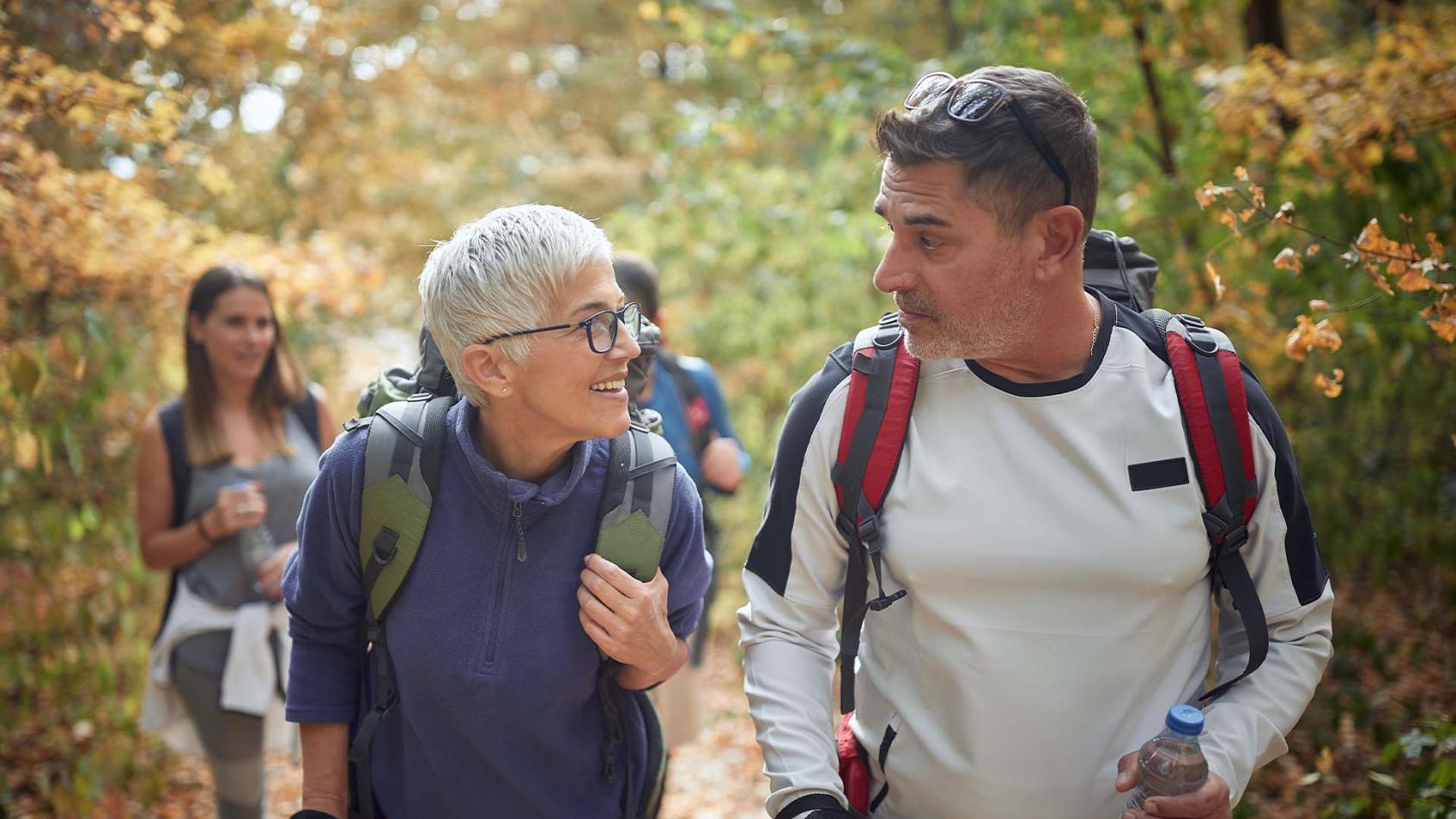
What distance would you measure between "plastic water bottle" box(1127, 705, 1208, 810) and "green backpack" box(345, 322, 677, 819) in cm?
95

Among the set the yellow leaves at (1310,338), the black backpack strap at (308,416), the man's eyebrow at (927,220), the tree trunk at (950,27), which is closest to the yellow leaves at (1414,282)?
the yellow leaves at (1310,338)

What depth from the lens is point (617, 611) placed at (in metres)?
2.02

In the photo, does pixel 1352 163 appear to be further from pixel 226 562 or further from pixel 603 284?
pixel 226 562

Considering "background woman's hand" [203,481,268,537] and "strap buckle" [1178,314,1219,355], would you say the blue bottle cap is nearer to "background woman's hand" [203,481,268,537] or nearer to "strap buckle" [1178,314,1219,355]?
"strap buckle" [1178,314,1219,355]

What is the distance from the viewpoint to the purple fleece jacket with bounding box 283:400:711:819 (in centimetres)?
204

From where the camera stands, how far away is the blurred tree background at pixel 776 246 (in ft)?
12.1

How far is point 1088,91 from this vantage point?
16.9ft

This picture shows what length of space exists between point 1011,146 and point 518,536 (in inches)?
45.9

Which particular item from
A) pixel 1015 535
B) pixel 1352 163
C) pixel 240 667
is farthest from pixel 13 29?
pixel 1352 163

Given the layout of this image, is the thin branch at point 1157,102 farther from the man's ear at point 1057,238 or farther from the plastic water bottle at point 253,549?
the plastic water bottle at point 253,549

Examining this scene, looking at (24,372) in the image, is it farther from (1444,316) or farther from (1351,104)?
(1351,104)

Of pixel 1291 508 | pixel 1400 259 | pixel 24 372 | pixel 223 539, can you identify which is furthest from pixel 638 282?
pixel 1291 508

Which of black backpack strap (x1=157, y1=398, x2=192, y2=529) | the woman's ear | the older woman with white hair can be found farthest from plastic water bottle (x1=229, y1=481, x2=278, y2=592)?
the older woman with white hair

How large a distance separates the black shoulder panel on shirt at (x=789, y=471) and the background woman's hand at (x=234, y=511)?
→ 2.07 meters
